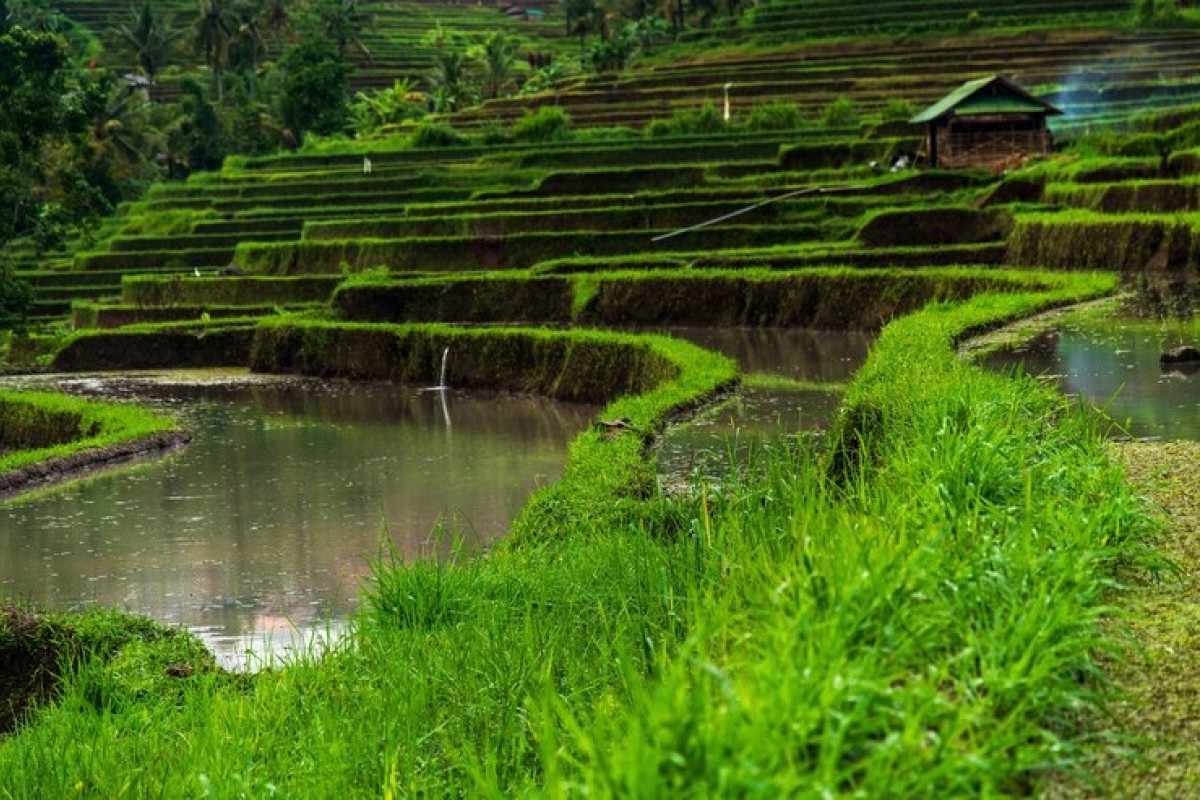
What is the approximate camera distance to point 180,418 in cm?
1936

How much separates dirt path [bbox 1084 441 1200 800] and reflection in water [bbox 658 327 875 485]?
142 inches

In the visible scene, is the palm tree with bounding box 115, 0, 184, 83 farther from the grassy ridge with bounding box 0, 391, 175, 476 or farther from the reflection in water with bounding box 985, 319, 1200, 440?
the reflection in water with bounding box 985, 319, 1200, 440

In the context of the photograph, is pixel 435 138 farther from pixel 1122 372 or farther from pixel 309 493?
pixel 1122 372

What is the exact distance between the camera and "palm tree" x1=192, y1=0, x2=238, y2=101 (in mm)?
65625

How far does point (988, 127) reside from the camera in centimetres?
3169

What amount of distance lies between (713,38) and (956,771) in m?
56.0

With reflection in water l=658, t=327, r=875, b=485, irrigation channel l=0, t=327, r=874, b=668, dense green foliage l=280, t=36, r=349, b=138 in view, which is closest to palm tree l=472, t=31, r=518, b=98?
dense green foliage l=280, t=36, r=349, b=138

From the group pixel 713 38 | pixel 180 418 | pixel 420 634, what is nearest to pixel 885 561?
pixel 420 634

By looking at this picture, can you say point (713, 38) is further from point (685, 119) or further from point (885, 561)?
point (885, 561)

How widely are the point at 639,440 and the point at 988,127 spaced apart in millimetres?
21212

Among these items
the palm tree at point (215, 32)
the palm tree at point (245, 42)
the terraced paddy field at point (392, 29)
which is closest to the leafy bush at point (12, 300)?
the palm tree at point (215, 32)

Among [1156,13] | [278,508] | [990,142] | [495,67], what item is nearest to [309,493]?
[278,508]

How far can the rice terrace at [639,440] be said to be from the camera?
10.6 ft

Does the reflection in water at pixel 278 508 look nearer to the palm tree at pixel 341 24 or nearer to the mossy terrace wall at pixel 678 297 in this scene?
the mossy terrace wall at pixel 678 297
